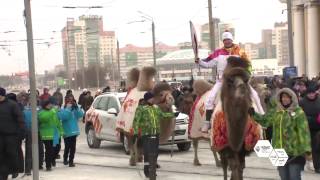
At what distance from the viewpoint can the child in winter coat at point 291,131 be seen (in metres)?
8.46

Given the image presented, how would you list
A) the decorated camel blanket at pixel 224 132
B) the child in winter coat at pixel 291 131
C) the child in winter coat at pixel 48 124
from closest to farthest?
the child in winter coat at pixel 291 131
the decorated camel blanket at pixel 224 132
the child in winter coat at pixel 48 124

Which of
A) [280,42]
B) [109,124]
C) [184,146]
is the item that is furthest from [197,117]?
[280,42]

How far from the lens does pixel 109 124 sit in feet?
58.9

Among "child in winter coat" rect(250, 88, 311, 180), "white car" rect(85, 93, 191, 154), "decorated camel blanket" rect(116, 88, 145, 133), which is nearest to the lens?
"child in winter coat" rect(250, 88, 311, 180)

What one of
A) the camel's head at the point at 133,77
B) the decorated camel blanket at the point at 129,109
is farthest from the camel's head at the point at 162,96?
the camel's head at the point at 133,77

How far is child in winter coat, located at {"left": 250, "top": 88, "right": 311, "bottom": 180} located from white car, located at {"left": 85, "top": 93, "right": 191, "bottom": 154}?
27.5 feet

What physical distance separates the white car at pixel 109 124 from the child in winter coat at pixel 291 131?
838 centimetres

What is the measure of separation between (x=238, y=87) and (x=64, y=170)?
7181 millimetres

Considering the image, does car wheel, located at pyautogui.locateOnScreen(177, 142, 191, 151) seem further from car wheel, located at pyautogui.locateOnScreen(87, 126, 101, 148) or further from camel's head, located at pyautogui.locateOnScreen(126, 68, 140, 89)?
camel's head, located at pyautogui.locateOnScreen(126, 68, 140, 89)

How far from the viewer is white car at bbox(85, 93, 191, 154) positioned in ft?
56.0

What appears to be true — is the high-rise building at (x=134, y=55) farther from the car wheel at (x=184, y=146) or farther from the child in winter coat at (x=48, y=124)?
the child in winter coat at (x=48, y=124)

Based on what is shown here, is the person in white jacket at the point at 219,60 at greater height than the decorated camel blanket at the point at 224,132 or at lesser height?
greater

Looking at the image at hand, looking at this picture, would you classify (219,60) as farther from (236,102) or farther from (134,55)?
(134,55)

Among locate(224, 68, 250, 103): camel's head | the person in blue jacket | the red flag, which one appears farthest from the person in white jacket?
the person in blue jacket
